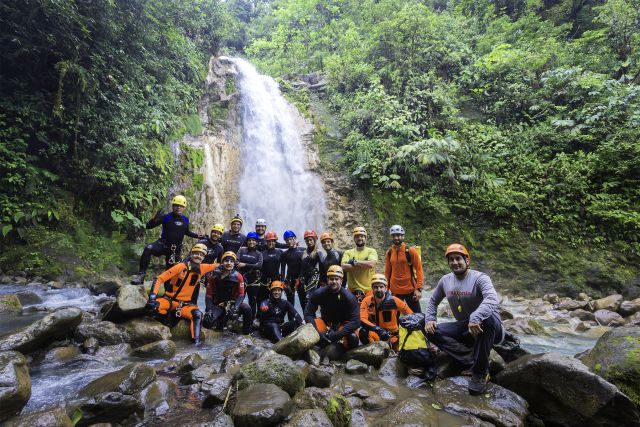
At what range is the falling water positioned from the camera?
50.4ft

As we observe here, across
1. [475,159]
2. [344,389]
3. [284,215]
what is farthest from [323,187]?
[344,389]

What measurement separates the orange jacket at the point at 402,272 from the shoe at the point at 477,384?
7.19ft

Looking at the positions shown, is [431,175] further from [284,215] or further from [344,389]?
[344,389]

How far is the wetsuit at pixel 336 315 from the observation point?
207 inches

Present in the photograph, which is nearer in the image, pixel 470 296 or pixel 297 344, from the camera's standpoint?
pixel 470 296

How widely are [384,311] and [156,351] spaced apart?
366 cm

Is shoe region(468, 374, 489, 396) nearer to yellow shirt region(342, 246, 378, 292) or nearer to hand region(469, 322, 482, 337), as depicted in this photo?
hand region(469, 322, 482, 337)

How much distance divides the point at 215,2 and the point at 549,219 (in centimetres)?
2102

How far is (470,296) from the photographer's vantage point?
14.1ft

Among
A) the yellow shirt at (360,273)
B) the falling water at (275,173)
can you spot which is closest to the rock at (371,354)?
the yellow shirt at (360,273)

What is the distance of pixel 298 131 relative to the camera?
18562mm

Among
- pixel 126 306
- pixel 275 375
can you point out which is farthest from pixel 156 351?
pixel 275 375

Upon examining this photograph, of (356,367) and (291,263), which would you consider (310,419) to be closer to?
(356,367)

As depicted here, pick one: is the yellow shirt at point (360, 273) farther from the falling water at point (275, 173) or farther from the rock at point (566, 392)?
the falling water at point (275, 173)
